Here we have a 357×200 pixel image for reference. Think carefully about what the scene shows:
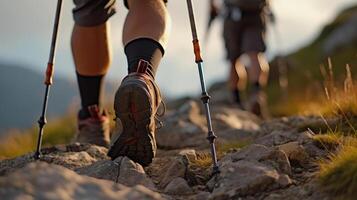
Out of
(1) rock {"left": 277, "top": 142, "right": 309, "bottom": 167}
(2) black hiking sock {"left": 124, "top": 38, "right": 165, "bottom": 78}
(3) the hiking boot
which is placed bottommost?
(1) rock {"left": 277, "top": 142, "right": 309, "bottom": 167}

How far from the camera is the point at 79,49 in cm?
449

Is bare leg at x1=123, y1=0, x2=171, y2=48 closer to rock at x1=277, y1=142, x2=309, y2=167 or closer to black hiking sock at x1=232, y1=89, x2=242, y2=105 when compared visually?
rock at x1=277, y1=142, x2=309, y2=167

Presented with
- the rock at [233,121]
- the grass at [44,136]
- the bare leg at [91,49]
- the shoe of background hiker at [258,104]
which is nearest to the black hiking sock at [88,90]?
the bare leg at [91,49]

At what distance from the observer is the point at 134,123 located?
349 cm

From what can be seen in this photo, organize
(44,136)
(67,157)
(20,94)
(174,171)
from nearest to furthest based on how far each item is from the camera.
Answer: (174,171) → (67,157) → (44,136) → (20,94)

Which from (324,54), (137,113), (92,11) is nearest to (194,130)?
(92,11)

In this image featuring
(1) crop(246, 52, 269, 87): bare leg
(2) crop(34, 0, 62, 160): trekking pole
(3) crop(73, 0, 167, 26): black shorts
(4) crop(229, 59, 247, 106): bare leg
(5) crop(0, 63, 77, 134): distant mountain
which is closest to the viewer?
(2) crop(34, 0, 62, 160): trekking pole

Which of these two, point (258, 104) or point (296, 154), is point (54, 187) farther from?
point (258, 104)

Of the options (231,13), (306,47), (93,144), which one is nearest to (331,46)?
(306,47)

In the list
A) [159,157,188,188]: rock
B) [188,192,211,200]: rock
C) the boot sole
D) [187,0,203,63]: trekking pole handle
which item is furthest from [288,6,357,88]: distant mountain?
[188,192,211,200]: rock

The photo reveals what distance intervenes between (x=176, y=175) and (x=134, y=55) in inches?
27.0

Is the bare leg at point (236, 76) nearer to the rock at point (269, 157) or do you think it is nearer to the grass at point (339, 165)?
the grass at point (339, 165)

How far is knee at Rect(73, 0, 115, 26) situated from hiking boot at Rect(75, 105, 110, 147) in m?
0.61

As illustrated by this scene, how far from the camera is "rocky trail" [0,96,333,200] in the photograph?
2.55 meters
